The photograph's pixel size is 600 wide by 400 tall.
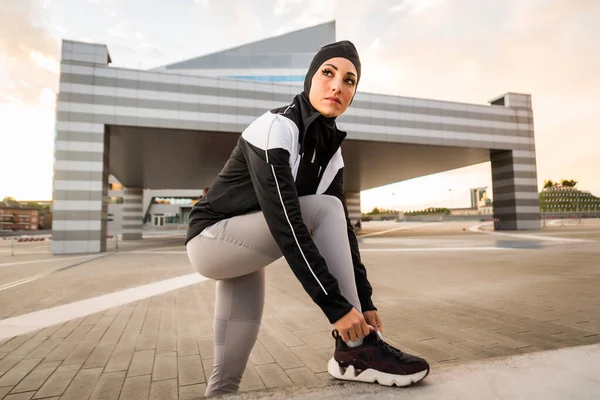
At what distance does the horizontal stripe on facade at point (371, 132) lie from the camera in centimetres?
1361

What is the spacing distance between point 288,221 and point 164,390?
1.36m

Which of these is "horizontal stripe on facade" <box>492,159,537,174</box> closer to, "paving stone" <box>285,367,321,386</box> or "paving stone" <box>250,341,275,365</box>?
"paving stone" <box>250,341,275,365</box>

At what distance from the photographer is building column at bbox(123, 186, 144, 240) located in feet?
87.2

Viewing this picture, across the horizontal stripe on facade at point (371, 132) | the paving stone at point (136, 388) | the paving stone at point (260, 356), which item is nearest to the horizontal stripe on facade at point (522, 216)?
the horizontal stripe on facade at point (371, 132)

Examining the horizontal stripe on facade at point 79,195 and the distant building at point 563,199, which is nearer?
the horizontal stripe on facade at point 79,195

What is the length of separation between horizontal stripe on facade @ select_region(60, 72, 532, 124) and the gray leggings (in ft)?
48.9

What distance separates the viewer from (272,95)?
16094 millimetres

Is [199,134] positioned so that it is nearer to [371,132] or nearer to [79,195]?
[79,195]

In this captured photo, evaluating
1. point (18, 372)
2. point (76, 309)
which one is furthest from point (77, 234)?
point (18, 372)

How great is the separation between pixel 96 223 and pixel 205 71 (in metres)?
33.0

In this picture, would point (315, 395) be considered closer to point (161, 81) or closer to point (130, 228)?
point (161, 81)

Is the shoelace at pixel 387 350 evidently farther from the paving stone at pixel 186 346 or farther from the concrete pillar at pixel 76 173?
the concrete pillar at pixel 76 173

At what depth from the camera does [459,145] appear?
1911 centimetres

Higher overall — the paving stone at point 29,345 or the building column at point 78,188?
the building column at point 78,188
